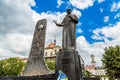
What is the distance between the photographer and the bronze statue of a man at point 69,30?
10.7m

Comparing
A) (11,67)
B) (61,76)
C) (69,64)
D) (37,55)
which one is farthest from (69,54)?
(11,67)

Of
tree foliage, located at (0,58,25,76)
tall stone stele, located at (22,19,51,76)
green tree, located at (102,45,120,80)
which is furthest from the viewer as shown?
tree foliage, located at (0,58,25,76)

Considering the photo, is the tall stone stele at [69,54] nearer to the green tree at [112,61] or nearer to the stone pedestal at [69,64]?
the stone pedestal at [69,64]

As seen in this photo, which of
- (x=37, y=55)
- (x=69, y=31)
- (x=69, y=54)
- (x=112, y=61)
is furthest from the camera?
(x=112, y=61)

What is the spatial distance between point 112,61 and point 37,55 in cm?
2654

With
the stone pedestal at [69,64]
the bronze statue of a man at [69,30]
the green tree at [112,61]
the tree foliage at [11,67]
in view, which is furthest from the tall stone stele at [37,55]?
the tree foliage at [11,67]

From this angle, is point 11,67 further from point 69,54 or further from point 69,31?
point 69,54

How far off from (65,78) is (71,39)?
2243 mm

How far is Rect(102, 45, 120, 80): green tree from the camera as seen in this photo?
133 ft

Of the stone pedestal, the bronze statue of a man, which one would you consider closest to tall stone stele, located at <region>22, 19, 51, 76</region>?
the bronze statue of a man

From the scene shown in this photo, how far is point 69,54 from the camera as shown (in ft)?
33.2

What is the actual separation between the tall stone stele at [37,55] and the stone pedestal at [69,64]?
7.16 m

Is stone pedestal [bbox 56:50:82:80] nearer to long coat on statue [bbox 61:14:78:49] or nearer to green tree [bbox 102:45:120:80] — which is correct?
long coat on statue [bbox 61:14:78:49]

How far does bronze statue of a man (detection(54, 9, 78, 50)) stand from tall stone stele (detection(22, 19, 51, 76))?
6915mm
